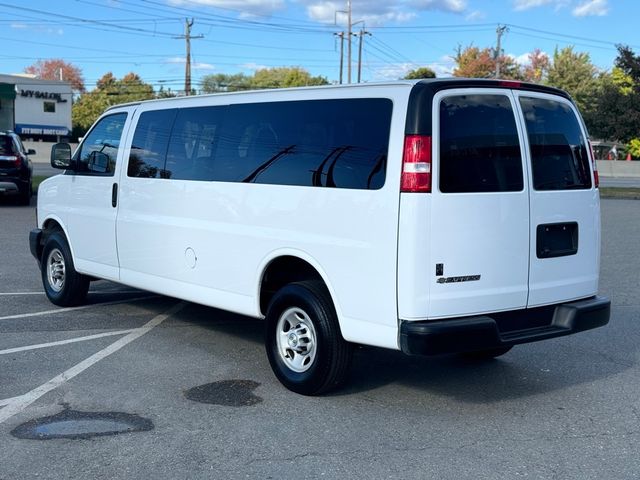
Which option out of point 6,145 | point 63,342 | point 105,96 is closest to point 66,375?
point 63,342

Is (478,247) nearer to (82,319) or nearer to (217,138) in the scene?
(217,138)

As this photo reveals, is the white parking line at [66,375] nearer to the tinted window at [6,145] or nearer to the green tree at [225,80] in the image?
the tinted window at [6,145]

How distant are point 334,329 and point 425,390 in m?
1.00

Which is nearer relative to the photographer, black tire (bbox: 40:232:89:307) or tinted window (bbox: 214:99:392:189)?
tinted window (bbox: 214:99:392:189)

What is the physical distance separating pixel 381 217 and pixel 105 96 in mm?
94298

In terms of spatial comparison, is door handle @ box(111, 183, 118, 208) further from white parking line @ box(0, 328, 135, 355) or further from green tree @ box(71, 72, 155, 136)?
green tree @ box(71, 72, 155, 136)

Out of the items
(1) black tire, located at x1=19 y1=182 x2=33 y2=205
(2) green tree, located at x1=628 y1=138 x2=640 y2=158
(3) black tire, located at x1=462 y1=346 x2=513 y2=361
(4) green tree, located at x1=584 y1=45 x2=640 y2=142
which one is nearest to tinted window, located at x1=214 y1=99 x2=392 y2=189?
(3) black tire, located at x1=462 y1=346 x2=513 y2=361

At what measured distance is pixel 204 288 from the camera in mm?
6727

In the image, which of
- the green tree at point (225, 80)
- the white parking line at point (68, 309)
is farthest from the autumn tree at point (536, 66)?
the white parking line at point (68, 309)

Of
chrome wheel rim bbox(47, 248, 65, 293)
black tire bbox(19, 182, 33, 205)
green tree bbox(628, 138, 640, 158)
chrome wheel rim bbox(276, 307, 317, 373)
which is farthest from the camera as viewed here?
green tree bbox(628, 138, 640, 158)

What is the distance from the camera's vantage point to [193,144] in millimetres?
6953

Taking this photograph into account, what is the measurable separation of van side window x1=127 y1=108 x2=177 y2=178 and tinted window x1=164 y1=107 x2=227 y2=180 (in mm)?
110

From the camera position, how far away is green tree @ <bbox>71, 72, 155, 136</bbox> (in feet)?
291

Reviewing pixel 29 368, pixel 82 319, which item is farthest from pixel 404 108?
pixel 82 319
